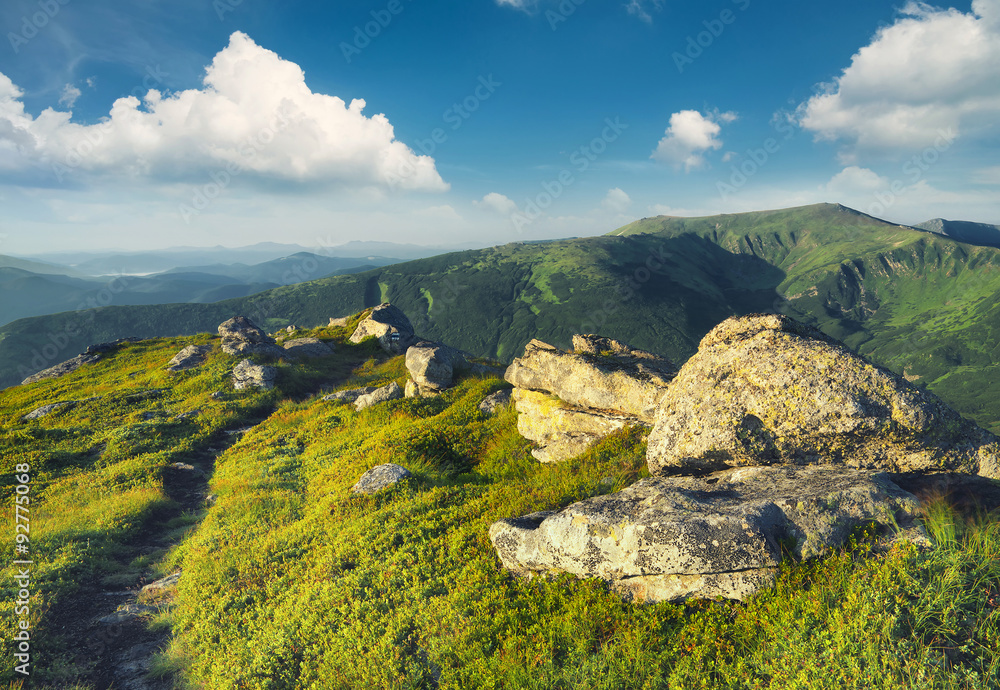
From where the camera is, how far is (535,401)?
1652 cm

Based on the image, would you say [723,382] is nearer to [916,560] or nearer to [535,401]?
[916,560]

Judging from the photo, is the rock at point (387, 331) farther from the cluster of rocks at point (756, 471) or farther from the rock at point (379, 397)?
the cluster of rocks at point (756, 471)

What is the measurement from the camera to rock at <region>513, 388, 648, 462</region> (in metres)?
14.2

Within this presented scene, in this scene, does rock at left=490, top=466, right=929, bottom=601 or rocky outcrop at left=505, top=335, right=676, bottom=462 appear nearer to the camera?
rock at left=490, top=466, right=929, bottom=601

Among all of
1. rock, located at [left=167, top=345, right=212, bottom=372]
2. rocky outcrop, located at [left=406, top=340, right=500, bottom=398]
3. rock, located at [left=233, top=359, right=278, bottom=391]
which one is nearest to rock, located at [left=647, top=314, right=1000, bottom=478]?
rocky outcrop, located at [left=406, top=340, right=500, bottom=398]

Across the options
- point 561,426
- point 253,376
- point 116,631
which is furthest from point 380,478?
point 253,376

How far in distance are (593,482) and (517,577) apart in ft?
11.1

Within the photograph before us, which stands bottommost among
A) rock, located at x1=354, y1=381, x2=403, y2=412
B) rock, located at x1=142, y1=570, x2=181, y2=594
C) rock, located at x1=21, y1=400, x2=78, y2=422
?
rock, located at x1=142, y1=570, x2=181, y2=594

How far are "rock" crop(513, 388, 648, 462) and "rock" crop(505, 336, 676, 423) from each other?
545mm

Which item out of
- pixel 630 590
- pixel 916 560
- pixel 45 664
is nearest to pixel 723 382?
pixel 916 560

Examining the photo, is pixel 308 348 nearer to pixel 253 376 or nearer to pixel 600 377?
pixel 253 376

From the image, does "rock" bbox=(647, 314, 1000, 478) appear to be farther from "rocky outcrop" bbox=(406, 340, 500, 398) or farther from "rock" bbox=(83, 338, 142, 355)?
"rock" bbox=(83, 338, 142, 355)

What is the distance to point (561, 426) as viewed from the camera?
15047 mm

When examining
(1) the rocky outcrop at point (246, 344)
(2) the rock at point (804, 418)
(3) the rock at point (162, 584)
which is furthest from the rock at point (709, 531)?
(1) the rocky outcrop at point (246, 344)
